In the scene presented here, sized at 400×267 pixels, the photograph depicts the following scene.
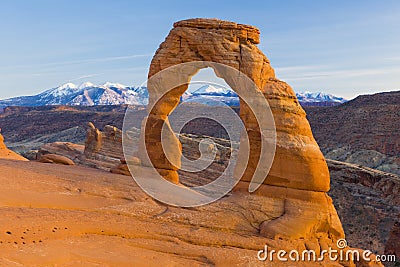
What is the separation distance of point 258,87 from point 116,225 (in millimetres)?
6109

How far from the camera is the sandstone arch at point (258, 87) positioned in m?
11.8

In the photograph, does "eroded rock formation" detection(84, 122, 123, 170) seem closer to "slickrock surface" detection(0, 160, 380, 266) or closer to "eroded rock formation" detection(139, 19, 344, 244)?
"slickrock surface" detection(0, 160, 380, 266)

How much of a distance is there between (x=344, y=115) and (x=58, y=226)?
56607mm

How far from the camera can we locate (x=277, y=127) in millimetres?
12023

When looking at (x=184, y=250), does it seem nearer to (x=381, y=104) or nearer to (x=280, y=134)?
(x=280, y=134)

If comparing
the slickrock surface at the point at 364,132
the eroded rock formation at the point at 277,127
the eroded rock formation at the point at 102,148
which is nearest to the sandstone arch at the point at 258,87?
the eroded rock formation at the point at 277,127

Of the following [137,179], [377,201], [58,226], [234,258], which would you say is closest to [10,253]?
[58,226]

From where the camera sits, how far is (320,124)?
195ft

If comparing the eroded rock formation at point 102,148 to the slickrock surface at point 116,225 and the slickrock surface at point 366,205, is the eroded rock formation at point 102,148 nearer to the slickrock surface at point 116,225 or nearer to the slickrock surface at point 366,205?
the slickrock surface at point 116,225

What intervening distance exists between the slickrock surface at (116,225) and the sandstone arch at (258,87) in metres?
0.72

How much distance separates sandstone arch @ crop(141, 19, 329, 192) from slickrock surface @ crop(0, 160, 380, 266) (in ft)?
2.35

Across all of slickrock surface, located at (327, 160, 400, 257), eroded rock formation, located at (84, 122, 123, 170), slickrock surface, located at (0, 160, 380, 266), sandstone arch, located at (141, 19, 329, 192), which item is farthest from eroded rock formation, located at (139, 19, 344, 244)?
eroded rock formation, located at (84, 122, 123, 170)

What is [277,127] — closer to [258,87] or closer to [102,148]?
[258,87]

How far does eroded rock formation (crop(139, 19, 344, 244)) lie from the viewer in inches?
450
